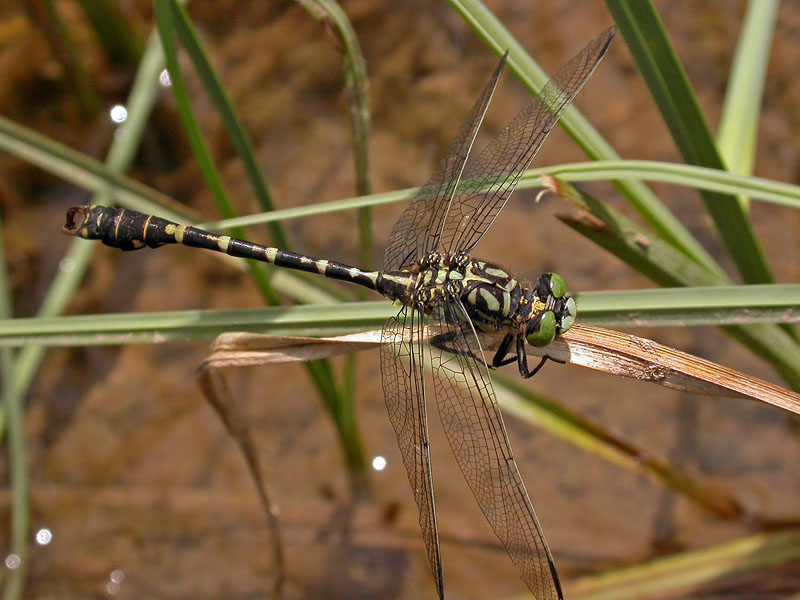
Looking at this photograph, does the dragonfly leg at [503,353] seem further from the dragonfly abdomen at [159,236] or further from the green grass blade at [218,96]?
the green grass blade at [218,96]

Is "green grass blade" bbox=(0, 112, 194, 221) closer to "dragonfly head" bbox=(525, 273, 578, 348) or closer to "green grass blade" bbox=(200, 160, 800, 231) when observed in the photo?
"green grass blade" bbox=(200, 160, 800, 231)

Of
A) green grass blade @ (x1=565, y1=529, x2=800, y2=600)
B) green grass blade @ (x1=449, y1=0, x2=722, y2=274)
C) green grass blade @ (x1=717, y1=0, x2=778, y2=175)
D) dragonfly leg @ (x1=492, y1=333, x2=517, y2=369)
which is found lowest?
green grass blade @ (x1=565, y1=529, x2=800, y2=600)

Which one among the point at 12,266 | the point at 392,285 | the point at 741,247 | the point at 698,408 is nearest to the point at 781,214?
the point at 698,408

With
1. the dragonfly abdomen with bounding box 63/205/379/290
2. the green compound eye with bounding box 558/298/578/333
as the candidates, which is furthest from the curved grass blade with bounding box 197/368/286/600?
the green compound eye with bounding box 558/298/578/333

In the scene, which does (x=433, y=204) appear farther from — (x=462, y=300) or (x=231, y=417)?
(x=231, y=417)

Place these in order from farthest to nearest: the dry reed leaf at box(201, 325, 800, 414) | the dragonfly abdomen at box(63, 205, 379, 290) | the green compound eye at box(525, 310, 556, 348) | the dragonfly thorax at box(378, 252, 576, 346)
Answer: the dragonfly abdomen at box(63, 205, 379, 290) < the dragonfly thorax at box(378, 252, 576, 346) < the green compound eye at box(525, 310, 556, 348) < the dry reed leaf at box(201, 325, 800, 414)

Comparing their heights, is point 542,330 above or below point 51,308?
below

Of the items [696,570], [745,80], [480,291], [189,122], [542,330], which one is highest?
[745,80]

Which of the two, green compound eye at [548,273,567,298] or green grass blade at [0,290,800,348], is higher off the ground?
green compound eye at [548,273,567,298]

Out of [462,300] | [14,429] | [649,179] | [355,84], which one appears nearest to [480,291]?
[462,300]
